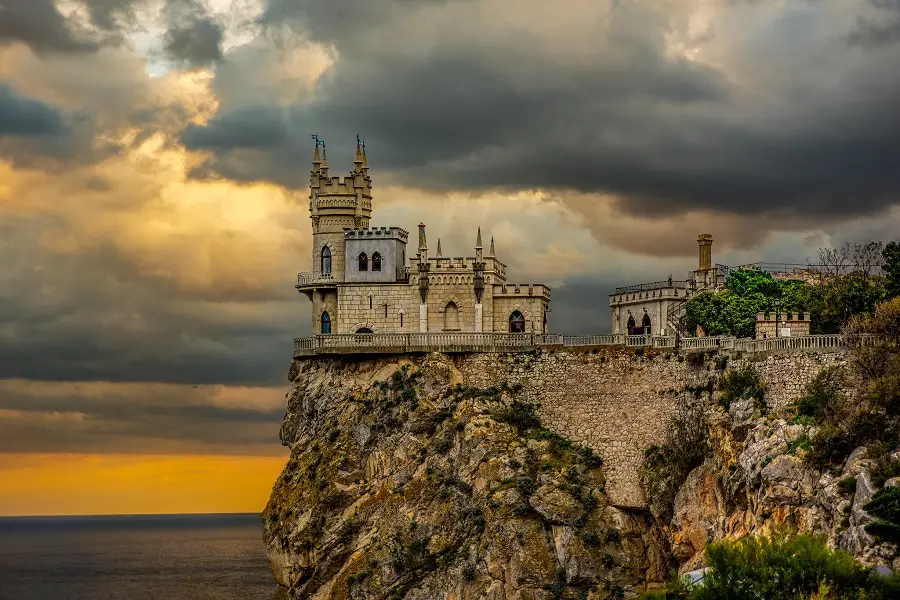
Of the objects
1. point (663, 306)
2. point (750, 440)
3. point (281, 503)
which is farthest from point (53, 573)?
point (750, 440)

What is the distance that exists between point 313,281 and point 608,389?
897 inches

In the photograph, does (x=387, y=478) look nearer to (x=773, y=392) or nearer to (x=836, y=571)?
(x=773, y=392)

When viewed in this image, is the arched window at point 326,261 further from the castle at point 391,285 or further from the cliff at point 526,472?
the cliff at point 526,472

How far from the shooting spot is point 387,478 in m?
82.1

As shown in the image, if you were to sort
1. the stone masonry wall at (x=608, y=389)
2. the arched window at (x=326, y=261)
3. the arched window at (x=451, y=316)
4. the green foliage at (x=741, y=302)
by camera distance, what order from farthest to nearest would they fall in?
1. the arched window at (x=326, y=261)
2. the arched window at (x=451, y=316)
3. the green foliage at (x=741, y=302)
4. the stone masonry wall at (x=608, y=389)

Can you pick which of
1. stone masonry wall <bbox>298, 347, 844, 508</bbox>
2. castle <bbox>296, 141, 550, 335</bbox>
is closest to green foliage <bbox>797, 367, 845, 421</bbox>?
stone masonry wall <bbox>298, 347, 844, 508</bbox>

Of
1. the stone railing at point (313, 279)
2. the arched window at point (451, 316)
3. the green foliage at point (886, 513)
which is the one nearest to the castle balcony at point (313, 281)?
the stone railing at point (313, 279)

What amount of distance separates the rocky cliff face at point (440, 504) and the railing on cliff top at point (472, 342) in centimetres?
117

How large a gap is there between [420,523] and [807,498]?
23.8 m

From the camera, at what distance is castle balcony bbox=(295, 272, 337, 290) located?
9088cm

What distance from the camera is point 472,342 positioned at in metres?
84.8

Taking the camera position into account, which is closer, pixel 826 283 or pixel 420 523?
pixel 420 523

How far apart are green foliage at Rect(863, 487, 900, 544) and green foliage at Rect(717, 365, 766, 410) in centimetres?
1404

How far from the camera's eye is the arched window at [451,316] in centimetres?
8800
